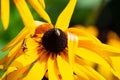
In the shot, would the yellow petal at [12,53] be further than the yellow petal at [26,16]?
Yes

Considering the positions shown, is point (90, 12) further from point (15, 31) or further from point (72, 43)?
point (72, 43)

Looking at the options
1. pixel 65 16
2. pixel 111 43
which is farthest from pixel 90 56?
pixel 111 43

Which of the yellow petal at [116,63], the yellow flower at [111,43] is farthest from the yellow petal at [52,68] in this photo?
the yellow flower at [111,43]

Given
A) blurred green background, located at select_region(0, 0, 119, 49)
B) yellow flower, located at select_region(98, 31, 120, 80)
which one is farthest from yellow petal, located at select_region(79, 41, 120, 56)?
blurred green background, located at select_region(0, 0, 119, 49)

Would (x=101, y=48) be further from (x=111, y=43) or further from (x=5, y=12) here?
(x=111, y=43)

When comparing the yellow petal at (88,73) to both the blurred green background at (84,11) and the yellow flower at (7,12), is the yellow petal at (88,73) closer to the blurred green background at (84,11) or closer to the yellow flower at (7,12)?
the yellow flower at (7,12)

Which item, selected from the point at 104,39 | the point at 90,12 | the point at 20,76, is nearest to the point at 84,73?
the point at 20,76

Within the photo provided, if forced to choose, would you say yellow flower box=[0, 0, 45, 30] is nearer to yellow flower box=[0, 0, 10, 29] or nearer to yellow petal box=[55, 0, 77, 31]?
yellow flower box=[0, 0, 10, 29]
